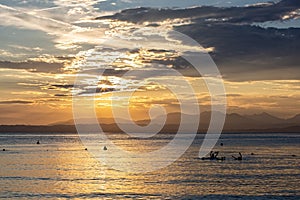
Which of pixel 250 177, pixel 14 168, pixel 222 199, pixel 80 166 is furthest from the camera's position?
pixel 80 166

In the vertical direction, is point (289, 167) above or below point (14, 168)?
below

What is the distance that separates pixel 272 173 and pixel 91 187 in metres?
32.3

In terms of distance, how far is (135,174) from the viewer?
80.7m

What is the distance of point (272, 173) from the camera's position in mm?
82250

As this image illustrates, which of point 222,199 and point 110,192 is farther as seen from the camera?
point 110,192

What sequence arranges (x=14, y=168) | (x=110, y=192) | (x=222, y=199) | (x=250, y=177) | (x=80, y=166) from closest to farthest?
(x=222, y=199) → (x=110, y=192) → (x=250, y=177) → (x=14, y=168) → (x=80, y=166)

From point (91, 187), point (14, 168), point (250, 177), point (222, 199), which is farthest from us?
point (14, 168)

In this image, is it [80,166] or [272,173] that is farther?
[80,166]

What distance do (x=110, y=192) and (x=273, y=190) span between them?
20.4 m

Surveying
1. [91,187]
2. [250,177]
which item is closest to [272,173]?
[250,177]

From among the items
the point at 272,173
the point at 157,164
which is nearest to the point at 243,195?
the point at 272,173

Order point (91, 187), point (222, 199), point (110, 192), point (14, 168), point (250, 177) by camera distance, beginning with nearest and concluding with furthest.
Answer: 1. point (222, 199)
2. point (110, 192)
3. point (91, 187)
4. point (250, 177)
5. point (14, 168)

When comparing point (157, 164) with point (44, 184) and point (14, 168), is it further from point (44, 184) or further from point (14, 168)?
point (44, 184)

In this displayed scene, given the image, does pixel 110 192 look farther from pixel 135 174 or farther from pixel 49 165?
pixel 49 165
